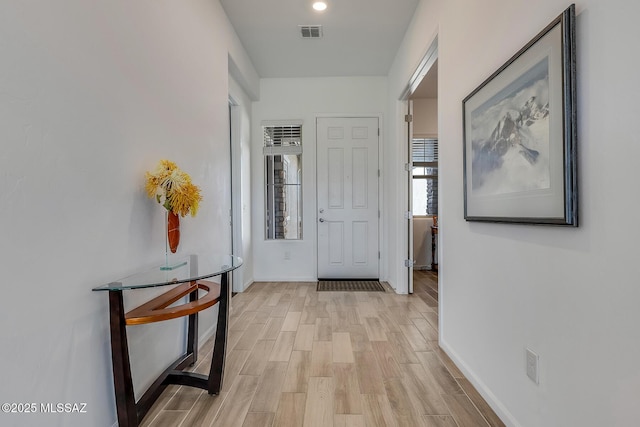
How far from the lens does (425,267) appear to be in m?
5.41

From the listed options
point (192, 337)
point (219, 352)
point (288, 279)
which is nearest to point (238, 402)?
point (219, 352)

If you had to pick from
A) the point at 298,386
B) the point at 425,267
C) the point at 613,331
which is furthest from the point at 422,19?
the point at 425,267

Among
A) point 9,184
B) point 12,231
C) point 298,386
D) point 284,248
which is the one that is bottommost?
point 298,386

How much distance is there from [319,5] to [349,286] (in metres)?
3.06

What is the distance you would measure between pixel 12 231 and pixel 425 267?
521cm

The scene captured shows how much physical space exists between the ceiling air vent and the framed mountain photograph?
2012 mm

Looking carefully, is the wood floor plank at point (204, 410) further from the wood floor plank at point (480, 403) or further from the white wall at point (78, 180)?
the wood floor plank at point (480, 403)

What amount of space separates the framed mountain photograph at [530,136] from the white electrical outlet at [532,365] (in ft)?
1.74

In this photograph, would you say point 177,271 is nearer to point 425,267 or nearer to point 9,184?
point 9,184

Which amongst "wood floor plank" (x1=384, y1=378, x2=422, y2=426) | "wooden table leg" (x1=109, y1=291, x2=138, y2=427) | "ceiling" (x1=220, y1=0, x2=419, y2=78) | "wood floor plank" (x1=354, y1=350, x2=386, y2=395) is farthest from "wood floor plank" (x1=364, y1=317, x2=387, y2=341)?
"ceiling" (x1=220, y1=0, x2=419, y2=78)

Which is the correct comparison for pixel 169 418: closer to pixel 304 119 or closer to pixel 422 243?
pixel 304 119

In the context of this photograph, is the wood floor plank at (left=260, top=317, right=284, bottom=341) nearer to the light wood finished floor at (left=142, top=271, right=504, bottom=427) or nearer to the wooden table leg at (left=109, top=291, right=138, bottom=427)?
the light wood finished floor at (left=142, top=271, right=504, bottom=427)

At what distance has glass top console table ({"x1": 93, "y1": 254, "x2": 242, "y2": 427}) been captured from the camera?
52.8 inches

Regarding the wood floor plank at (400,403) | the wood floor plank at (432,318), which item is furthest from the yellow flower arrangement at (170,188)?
the wood floor plank at (432,318)
